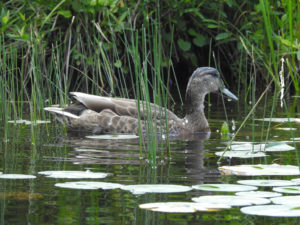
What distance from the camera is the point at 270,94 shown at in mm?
11203

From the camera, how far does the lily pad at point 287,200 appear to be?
11.2ft

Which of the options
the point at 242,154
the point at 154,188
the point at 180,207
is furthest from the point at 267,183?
the point at 242,154

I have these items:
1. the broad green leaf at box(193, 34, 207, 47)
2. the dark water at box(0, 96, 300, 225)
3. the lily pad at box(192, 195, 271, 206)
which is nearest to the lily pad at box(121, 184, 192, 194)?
the dark water at box(0, 96, 300, 225)

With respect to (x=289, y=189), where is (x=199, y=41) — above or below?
above

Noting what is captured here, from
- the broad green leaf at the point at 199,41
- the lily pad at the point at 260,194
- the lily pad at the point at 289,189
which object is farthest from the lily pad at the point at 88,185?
the broad green leaf at the point at 199,41

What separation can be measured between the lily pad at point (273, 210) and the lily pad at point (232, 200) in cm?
13

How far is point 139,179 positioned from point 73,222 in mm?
1173

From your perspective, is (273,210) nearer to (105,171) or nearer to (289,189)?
(289,189)

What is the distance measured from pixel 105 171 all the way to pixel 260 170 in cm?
99

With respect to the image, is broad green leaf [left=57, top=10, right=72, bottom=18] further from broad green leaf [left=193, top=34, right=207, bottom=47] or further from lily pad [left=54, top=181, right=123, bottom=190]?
lily pad [left=54, top=181, right=123, bottom=190]

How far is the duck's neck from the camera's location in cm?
754

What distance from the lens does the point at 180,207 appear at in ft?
11.0

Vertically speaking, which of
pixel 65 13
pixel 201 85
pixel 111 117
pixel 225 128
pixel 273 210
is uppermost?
pixel 65 13

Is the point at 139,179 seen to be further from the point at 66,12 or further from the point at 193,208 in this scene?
the point at 66,12
